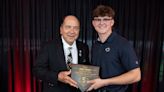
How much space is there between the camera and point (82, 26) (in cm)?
391

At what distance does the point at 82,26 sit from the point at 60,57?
190cm

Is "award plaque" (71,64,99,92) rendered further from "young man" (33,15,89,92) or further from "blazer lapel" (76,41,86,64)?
"blazer lapel" (76,41,86,64)

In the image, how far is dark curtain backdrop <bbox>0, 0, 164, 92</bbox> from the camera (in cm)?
384

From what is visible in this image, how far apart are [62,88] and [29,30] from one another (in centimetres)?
199

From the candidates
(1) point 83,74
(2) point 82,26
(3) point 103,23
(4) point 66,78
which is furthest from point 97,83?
(2) point 82,26

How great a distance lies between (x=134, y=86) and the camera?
3.99 m

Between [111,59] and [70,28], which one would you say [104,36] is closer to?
[111,59]

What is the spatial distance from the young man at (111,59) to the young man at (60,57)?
0.92ft

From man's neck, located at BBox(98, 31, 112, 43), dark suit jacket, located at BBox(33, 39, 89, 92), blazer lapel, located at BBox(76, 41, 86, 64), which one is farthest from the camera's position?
blazer lapel, located at BBox(76, 41, 86, 64)

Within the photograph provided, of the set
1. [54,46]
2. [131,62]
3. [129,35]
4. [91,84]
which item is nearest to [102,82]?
[91,84]

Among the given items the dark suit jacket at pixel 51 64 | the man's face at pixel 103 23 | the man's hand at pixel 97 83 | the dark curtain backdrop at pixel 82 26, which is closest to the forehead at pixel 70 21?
the dark suit jacket at pixel 51 64

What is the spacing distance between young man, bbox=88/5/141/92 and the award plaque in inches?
1.5

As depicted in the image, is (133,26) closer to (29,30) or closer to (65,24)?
(29,30)

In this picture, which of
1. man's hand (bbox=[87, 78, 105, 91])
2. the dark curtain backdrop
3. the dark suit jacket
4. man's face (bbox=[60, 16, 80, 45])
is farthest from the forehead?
the dark curtain backdrop
